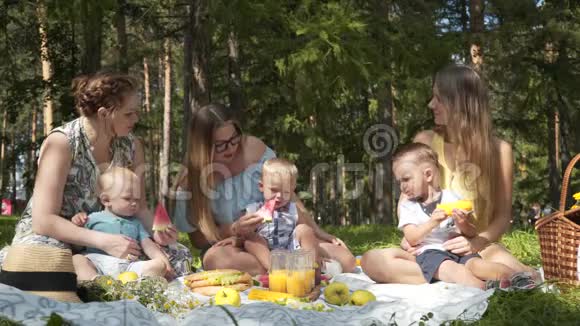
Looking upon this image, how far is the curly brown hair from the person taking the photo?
4348 mm

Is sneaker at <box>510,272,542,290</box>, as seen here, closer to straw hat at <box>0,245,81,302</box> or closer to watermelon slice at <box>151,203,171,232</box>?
watermelon slice at <box>151,203,171,232</box>

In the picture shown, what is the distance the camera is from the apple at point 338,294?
4.02m

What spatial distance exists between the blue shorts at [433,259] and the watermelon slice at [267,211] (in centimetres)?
96

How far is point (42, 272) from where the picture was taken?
12.3ft


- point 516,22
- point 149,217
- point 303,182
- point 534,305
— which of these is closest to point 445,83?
point 534,305

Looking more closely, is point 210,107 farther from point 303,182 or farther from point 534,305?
point 303,182

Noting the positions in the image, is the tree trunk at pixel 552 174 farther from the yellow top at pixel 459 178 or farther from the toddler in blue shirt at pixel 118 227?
the toddler in blue shirt at pixel 118 227

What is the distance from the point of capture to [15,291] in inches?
131

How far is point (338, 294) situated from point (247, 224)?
0.84 m

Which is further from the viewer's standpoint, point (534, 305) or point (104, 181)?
point (104, 181)

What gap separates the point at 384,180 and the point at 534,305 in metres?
11.6

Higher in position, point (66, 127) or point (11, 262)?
point (66, 127)

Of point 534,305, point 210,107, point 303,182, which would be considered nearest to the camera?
point 534,305

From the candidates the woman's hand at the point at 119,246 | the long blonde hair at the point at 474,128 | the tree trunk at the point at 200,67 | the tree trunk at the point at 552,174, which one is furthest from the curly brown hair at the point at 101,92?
the tree trunk at the point at 552,174
